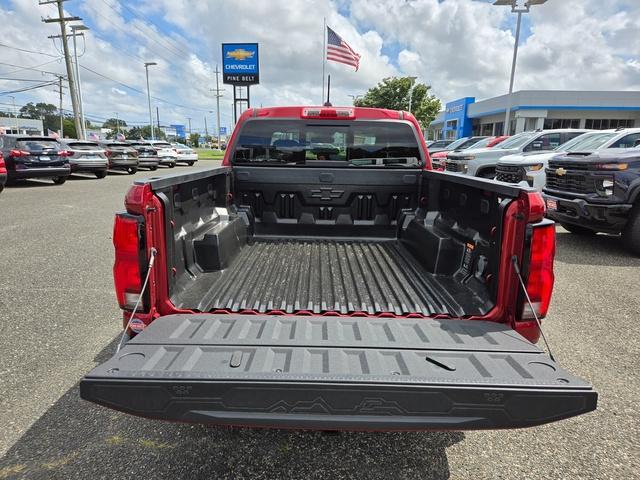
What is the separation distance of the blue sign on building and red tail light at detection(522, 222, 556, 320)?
50.3 m

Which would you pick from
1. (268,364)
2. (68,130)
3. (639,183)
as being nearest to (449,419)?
(268,364)

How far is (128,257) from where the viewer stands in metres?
2.18

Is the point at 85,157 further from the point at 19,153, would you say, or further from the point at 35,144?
the point at 19,153

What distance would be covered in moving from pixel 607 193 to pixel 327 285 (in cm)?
564

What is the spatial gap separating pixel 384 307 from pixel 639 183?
19.1ft

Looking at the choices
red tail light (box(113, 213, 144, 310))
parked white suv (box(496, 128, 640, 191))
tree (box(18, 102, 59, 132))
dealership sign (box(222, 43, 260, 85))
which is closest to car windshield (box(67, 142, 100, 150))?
dealership sign (box(222, 43, 260, 85))

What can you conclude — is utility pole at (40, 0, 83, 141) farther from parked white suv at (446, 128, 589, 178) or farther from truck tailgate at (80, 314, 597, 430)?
truck tailgate at (80, 314, 597, 430)

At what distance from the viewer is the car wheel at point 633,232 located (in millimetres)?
6352

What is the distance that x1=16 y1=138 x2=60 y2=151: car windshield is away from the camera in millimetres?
13851

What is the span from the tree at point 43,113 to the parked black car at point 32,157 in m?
115

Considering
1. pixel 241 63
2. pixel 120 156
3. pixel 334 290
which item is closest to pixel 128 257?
pixel 334 290

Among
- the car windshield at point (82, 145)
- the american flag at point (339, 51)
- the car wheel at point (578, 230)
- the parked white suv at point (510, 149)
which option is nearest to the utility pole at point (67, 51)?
the car windshield at point (82, 145)

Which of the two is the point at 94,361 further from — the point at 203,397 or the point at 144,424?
the point at 203,397

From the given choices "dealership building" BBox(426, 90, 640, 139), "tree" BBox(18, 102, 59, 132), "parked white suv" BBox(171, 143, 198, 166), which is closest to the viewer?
"parked white suv" BBox(171, 143, 198, 166)
